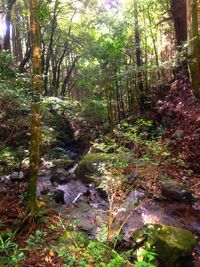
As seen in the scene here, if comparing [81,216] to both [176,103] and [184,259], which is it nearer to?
[184,259]

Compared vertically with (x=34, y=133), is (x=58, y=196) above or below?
below

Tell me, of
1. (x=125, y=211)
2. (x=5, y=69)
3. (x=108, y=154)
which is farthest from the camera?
(x=108, y=154)

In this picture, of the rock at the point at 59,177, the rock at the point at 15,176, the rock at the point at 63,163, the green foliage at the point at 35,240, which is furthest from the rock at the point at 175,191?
the rock at the point at 63,163

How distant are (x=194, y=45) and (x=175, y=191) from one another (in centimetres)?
507

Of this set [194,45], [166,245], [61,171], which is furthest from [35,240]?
[194,45]

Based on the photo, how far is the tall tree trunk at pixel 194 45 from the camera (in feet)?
31.1

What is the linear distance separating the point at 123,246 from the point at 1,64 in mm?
5816

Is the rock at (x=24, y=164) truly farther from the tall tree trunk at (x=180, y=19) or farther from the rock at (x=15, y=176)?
the tall tree trunk at (x=180, y=19)

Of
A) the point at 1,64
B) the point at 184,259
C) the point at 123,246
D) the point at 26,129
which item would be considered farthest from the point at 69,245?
the point at 1,64

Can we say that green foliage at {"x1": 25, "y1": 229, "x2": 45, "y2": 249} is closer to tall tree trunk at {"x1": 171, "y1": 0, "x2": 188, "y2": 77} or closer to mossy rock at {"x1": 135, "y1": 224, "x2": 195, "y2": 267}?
Result: mossy rock at {"x1": 135, "y1": 224, "x2": 195, "y2": 267}

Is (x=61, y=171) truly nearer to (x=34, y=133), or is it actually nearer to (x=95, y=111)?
(x=34, y=133)

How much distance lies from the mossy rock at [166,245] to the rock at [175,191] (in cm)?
221

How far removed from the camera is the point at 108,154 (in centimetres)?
862

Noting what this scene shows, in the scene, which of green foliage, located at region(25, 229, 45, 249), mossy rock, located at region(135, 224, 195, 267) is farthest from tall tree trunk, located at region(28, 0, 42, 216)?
mossy rock, located at region(135, 224, 195, 267)
